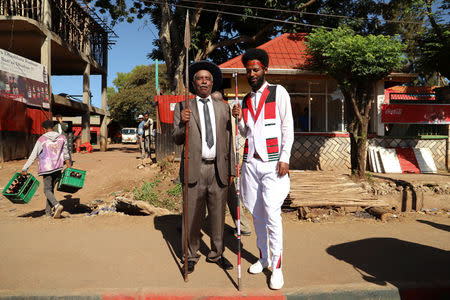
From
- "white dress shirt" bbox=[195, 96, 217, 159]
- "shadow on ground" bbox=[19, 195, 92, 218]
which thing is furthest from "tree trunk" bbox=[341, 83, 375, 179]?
"shadow on ground" bbox=[19, 195, 92, 218]

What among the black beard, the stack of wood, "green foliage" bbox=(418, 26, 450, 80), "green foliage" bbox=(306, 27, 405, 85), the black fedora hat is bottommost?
the stack of wood

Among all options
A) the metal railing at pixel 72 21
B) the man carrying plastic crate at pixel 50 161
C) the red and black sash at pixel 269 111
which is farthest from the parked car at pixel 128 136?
the red and black sash at pixel 269 111

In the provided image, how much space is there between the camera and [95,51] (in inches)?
842

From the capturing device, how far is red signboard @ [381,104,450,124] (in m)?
10.2

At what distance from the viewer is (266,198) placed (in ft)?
9.59

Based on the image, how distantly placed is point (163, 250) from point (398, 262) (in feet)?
9.22

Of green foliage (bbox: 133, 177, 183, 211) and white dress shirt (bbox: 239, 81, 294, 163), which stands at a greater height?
white dress shirt (bbox: 239, 81, 294, 163)

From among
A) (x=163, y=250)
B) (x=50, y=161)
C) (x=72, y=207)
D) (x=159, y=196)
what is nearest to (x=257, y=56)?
(x=163, y=250)

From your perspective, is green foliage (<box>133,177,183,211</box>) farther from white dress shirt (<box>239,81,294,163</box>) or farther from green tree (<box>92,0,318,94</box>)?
green tree (<box>92,0,318,94</box>)

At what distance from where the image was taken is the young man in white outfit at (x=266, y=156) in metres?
2.93

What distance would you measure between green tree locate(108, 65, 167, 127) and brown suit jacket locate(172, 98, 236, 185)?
32110 millimetres

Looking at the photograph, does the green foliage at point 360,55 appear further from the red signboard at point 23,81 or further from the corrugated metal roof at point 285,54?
the red signboard at point 23,81

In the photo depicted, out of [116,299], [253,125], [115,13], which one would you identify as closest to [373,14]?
[115,13]

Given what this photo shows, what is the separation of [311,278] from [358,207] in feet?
11.8
